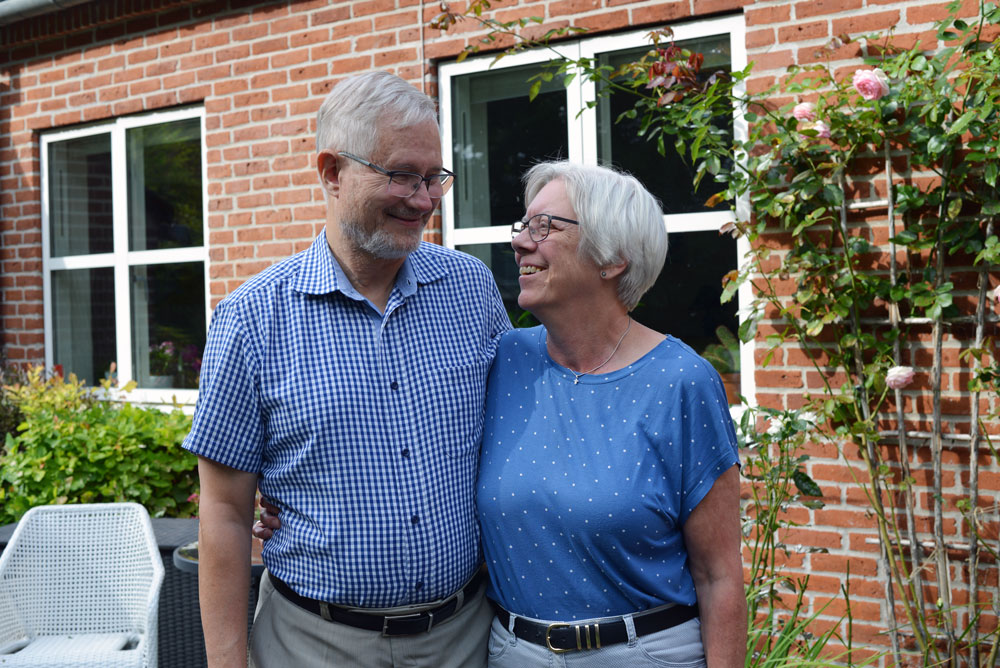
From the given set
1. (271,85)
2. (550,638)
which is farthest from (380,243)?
(271,85)

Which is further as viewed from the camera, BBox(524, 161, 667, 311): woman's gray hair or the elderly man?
BBox(524, 161, 667, 311): woman's gray hair

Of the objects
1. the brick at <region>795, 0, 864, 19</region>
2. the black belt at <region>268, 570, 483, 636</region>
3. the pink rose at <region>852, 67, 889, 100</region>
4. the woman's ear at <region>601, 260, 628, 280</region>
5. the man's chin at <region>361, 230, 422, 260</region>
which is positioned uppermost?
the brick at <region>795, 0, 864, 19</region>

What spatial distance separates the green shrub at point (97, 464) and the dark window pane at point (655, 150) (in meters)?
2.66

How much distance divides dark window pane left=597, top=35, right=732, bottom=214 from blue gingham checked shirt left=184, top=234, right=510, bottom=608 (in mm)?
2403

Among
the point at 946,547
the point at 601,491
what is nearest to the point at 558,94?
the point at 946,547

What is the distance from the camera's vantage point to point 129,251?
19.3 ft

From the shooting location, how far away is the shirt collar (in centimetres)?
185

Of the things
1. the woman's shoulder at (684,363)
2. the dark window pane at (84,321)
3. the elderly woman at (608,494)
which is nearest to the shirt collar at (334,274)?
the elderly woman at (608,494)

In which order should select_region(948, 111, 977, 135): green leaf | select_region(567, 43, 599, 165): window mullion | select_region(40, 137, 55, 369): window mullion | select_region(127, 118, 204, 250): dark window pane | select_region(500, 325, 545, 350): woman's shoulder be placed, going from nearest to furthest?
select_region(500, 325, 545, 350): woman's shoulder < select_region(948, 111, 977, 135): green leaf < select_region(567, 43, 599, 165): window mullion < select_region(127, 118, 204, 250): dark window pane < select_region(40, 137, 55, 369): window mullion

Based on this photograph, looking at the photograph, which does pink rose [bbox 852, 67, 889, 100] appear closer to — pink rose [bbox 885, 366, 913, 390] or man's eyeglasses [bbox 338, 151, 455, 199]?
pink rose [bbox 885, 366, 913, 390]

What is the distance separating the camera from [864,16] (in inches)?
140

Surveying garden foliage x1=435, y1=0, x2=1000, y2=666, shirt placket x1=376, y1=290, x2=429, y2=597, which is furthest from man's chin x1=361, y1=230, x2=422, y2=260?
A: garden foliage x1=435, y1=0, x2=1000, y2=666

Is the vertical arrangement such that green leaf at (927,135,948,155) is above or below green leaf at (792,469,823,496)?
above

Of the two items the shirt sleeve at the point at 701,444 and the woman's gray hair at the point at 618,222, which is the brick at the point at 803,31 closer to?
the woman's gray hair at the point at 618,222
